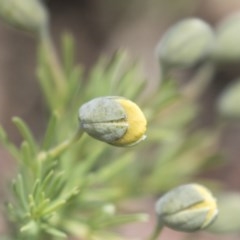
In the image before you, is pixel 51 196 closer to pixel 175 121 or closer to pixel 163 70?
pixel 163 70

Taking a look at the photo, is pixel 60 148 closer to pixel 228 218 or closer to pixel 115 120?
pixel 115 120

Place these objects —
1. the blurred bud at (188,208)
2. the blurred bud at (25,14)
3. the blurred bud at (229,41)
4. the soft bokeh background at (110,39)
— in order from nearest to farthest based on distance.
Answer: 1. the blurred bud at (188,208)
2. the blurred bud at (25,14)
3. the blurred bud at (229,41)
4. the soft bokeh background at (110,39)

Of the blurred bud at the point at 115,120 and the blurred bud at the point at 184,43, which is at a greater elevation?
the blurred bud at the point at 184,43

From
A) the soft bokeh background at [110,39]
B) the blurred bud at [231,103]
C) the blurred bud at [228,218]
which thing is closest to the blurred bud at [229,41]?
the blurred bud at [231,103]

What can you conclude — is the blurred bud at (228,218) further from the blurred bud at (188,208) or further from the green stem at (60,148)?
the green stem at (60,148)

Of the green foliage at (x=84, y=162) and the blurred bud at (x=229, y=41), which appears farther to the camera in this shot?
the blurred bud at (x=229, y=41)

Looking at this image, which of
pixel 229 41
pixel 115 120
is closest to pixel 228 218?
pixel 229 41

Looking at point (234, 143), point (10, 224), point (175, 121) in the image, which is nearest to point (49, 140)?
point (10, 224)
